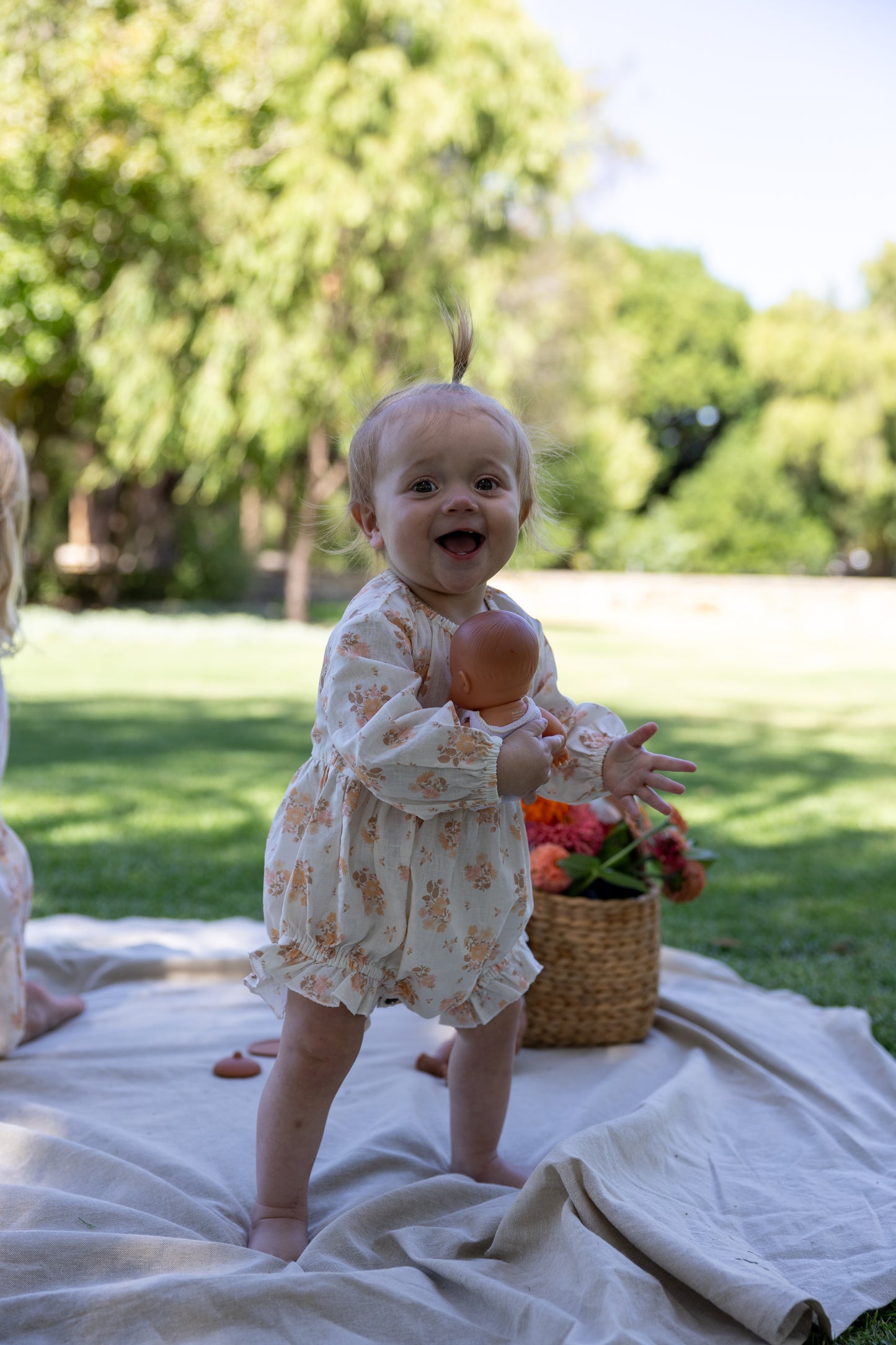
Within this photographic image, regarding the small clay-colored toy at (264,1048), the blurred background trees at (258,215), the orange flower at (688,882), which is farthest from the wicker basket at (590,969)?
the blurred background trees at (258,215)

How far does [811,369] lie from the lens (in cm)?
3397

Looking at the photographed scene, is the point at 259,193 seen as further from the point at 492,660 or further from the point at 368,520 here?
the point at 492,660

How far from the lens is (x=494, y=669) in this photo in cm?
194

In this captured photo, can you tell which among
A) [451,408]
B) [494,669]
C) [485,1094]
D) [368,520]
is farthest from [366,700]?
[485,1094]

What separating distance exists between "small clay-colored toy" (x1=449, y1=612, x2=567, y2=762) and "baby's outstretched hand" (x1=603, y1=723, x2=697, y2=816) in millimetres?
219

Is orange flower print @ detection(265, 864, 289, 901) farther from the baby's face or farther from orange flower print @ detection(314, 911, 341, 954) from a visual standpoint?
the baby's face

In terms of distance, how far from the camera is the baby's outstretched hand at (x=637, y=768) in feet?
6.84

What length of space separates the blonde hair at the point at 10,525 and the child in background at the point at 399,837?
A: 1171 millimetres

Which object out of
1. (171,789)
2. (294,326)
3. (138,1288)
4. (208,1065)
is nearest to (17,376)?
(294,326)

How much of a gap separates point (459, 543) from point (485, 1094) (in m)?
1.07

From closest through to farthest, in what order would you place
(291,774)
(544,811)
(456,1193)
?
(456,1193) < (544,811) < (291,774)

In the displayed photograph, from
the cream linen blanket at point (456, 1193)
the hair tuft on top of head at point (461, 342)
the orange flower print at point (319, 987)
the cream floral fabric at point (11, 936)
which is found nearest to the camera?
the cream linen blanket at point (456, 1193)

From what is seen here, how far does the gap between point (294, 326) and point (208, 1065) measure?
1440 cm

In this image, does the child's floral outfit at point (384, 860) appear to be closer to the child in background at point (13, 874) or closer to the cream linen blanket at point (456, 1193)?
the cream linen blanket at point (456, 1193)
